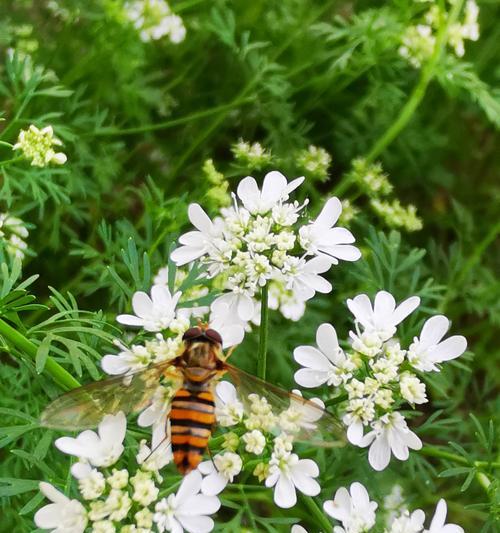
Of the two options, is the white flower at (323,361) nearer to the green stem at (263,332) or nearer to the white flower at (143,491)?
the green stem at (263,332)

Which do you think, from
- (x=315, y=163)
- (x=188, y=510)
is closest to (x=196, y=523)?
(x=188, y=510)


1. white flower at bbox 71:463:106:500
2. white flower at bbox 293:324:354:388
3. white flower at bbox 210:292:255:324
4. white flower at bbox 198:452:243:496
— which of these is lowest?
white flower at bbox 198:452:243:496

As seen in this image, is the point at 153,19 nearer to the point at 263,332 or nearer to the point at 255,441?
the point at 263,332

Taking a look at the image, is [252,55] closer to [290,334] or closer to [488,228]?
[290,334]

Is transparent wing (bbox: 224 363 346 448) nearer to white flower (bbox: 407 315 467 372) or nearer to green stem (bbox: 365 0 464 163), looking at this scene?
white flower (bbox: 407 315 467 372)

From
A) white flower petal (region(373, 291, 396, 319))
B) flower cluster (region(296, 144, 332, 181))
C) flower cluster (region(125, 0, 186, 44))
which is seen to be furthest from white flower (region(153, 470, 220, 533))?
flower cluster (region(125, 0, 186, 44))

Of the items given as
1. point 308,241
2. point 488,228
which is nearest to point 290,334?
point 308,241
